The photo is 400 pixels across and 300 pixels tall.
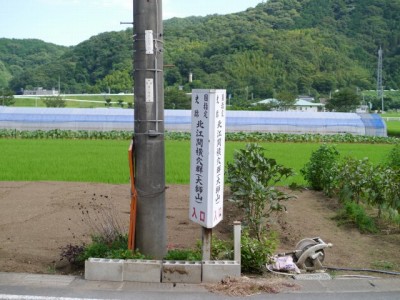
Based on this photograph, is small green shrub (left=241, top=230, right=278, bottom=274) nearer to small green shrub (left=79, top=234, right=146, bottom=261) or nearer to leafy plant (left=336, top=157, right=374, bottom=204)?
small green shrub (left=79, top=234, right=146, bottom=261)

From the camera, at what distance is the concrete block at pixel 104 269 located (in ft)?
16.3

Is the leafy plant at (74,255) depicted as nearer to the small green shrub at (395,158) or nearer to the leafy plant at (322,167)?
the leafy plant at (322,167)

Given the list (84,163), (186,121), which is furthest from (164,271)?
(186,121)

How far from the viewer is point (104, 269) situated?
4980 mm

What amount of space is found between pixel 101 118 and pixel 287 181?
23.0 metres

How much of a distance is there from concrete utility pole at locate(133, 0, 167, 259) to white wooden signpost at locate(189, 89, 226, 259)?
1.63 ft

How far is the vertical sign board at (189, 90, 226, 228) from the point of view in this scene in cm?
496

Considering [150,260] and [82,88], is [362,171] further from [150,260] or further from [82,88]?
[82,88]

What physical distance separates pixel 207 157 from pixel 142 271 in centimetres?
130

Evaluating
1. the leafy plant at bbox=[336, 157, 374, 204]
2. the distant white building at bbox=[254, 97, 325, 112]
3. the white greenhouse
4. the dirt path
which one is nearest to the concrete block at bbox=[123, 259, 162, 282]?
the dirt path

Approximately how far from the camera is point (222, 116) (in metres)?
5.14

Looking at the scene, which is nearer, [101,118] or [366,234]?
[366,234]

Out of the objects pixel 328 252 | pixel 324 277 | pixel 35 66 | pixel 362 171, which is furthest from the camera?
pixel 35 66

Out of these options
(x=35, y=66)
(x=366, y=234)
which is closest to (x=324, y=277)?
(x=366, y=234)
